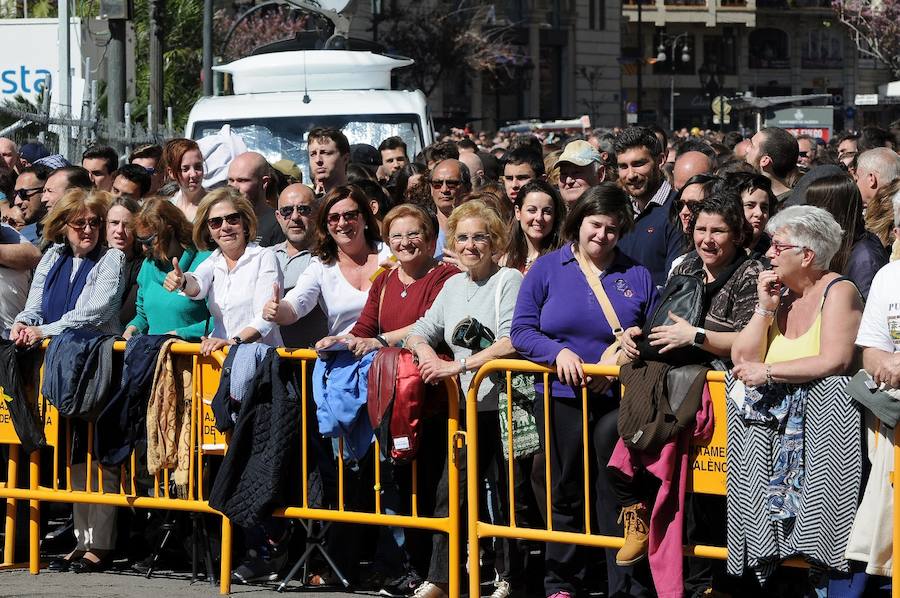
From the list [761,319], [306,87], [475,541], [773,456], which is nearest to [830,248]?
[761,319]

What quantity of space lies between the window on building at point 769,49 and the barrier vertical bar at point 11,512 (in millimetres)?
86983

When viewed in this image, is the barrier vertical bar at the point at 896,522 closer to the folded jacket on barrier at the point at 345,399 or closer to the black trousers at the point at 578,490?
the black trousers at the point at 578,490

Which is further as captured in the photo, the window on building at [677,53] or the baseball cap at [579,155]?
the window on building at [677,53]

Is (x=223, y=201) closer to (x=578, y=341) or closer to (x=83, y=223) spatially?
(x=83, y=223)

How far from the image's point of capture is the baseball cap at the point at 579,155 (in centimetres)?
850

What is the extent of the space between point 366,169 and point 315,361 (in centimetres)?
369

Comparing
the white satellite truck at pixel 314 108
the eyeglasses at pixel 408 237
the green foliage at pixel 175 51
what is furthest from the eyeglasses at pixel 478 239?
the green foliage at pixel 175 51

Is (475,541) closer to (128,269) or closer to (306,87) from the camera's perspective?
(128,269)

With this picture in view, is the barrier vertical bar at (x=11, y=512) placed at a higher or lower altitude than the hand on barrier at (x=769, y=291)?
lower

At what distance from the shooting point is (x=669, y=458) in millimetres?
6266

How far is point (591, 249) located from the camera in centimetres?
685

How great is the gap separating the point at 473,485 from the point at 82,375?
210 cm

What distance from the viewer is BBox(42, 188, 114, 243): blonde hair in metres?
8.06

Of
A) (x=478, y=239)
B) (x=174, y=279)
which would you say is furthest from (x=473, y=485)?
(x=174, y=279)
